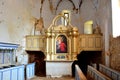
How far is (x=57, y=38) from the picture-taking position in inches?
544

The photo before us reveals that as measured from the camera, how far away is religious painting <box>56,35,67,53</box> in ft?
44.8

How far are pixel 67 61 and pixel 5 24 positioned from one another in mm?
4705

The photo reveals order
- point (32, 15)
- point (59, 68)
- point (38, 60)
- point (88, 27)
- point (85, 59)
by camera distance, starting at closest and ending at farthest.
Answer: point (59, 68)
point (88, 27)
point (32, 15)
point (38, 60)
point (85, 59)

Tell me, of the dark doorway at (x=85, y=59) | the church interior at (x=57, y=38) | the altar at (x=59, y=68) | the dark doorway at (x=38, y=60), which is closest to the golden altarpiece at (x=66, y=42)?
the church interior at (x=57, y=38)

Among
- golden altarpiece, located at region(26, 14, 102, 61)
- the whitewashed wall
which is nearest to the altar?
golden altarpiece, located at region(26, 14, 102, 61)

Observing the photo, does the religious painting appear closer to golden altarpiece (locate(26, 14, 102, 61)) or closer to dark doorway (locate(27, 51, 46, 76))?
golden altarpiece (locate(26, 14, 102, 61))

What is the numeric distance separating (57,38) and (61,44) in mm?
511

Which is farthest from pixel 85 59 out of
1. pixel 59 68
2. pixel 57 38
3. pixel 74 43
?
pixel 57 38

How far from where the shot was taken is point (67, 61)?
13305 millimetres

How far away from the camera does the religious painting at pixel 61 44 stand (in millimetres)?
13656

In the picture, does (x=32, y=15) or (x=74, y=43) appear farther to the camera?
(x=32, y=15)

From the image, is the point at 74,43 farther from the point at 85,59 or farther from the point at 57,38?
the point at 85,59

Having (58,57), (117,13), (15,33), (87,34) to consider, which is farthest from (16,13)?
(117,13)

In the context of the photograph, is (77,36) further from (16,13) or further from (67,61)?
(16,13)
